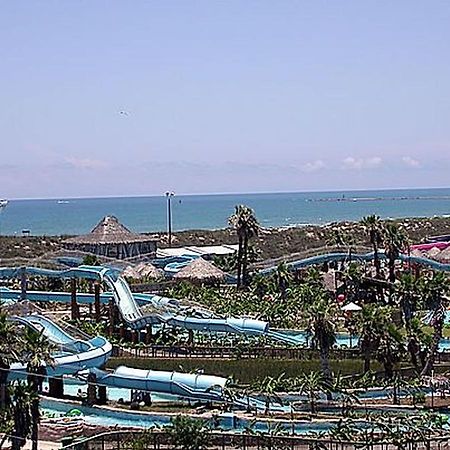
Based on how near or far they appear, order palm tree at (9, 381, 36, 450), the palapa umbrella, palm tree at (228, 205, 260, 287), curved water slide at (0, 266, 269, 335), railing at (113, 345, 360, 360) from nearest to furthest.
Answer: palm tree at (9, 381, 36, 450)
railing at (113, 345, 360, 360)
curved water slide at (0, 266, 269, 335)
palm tree at (228, 205, 260, 287)
the palapa umbrella

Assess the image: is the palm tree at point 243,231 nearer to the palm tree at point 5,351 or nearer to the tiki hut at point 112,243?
the tiki hut at point 112,243

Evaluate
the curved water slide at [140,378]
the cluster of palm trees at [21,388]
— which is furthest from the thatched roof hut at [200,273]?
the cluster of palm trees at [21,388]

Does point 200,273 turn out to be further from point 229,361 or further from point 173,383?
point 173,383

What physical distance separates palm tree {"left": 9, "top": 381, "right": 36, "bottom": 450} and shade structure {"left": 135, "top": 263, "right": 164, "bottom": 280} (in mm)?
31208

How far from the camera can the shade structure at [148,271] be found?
53.7 m

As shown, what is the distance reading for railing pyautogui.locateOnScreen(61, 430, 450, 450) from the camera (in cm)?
2253

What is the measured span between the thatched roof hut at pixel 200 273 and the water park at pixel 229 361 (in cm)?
87

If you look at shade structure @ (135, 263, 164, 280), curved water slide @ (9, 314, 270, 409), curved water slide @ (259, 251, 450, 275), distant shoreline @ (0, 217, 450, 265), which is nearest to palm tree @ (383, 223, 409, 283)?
curved water slide @ (259, 251, 450, 275)

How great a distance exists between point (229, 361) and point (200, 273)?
63.0 ft

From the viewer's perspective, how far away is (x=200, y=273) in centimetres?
5216

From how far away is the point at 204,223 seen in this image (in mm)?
181375

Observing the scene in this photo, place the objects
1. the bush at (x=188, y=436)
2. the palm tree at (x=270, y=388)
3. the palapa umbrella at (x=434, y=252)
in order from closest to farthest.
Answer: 1. the bush at (x=188, y=436)
2. the palm tree at (x=270, y=388)
3. the palapa umbrella at (x=434, y=252)

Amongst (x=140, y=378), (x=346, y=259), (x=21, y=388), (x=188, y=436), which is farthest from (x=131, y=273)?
(x=21, y=388)

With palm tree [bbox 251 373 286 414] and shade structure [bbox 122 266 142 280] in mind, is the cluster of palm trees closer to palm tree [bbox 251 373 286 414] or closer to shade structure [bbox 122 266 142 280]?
palm tree [bbox 251 373 286 414]
